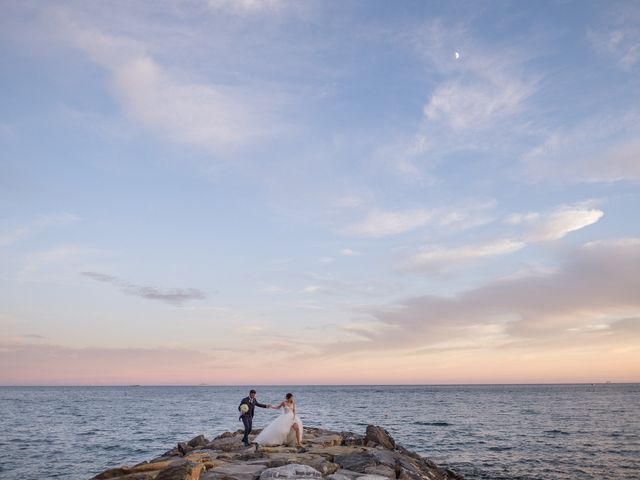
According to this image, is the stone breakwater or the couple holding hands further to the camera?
the couple holding hands

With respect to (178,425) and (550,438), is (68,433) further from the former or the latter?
(550,438)

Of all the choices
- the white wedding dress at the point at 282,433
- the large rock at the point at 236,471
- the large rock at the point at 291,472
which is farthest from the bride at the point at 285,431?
the large rock at the point at 291,472

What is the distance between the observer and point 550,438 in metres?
42.7

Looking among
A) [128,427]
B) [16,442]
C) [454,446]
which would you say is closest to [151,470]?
[454,446]

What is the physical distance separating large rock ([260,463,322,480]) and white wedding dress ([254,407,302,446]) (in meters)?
5.73

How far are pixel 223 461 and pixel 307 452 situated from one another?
3.29m

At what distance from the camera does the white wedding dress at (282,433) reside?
64.1 ft

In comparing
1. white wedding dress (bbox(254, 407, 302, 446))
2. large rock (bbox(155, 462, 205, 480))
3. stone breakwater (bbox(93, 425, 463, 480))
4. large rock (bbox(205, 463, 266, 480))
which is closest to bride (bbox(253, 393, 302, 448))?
white wedding dress (bbox(254, 407, 302, 446))

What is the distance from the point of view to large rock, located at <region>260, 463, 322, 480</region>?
13.3m

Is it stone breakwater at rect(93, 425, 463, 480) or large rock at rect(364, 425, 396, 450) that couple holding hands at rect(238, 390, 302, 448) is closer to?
stone breakwater at rect(93, 425, 463, 480)

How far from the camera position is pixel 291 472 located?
13484mm

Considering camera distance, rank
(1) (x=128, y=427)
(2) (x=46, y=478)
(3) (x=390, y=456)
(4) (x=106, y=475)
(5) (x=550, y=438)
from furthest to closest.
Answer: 1. (1) (x=128, y=427)
2. (5) (x=550, y=438)
3. (2) (x=46, y=478)
4. (3) (x=390, y=456)
5. (4) (x=106, y=475)

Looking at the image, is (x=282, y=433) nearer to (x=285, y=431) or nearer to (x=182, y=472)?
(x=285, y=431)

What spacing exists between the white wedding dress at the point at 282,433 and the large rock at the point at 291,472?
5.73 metres
